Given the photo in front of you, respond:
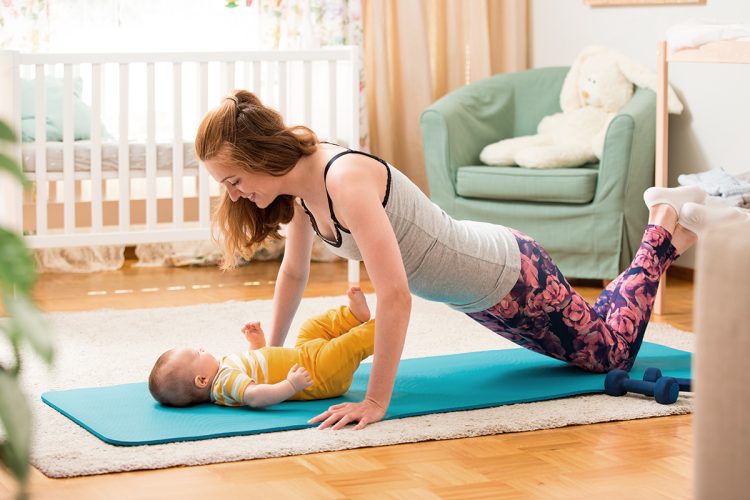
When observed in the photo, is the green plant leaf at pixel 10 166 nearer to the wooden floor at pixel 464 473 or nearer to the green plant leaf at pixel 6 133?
the green plant leaf at pixel 6 133

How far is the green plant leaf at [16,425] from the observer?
2.42 ft

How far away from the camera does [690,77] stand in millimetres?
4082

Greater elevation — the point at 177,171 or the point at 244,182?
the point at 244,182

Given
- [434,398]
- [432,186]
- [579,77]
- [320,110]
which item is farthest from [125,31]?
[434,398]

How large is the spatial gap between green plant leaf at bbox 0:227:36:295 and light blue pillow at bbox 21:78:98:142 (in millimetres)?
3399

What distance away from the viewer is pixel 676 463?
1995 millimetres

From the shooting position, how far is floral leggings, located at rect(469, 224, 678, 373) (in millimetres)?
2396

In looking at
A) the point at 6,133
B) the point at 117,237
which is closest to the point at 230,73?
the point at 117,237

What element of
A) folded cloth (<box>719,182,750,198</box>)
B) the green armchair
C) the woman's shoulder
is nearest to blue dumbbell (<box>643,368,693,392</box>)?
the woman's shoulder

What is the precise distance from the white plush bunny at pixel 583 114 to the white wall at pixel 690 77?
0.13 meters

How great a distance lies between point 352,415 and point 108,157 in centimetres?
212

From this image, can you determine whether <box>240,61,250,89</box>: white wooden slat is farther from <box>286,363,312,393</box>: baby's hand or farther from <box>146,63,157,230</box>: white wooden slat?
<box>286,363,312,393</box>: baby's hand

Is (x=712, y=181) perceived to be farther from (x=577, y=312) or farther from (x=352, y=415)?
(x=352, y=415)

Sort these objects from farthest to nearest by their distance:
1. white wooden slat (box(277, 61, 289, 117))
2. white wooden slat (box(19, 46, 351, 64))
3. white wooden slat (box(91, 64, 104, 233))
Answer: white wooden slat (box(277, 61, 289, 117))
white wooden slat (box(91, 64, 104, 233))
white wooden slat (box(19, 46, 351, 64))
